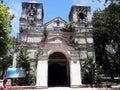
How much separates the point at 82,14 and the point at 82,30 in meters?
3.71

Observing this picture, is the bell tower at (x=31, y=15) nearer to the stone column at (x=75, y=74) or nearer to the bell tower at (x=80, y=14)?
the bell tower at (x=80, y=14)

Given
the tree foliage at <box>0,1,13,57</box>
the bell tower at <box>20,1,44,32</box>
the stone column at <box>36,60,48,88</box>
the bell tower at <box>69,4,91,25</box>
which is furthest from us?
the bell tower at <box>69,4,91,25</box>

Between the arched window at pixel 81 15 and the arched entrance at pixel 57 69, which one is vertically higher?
the arched window at pixel 81 15

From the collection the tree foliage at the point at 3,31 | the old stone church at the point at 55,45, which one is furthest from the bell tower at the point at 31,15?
the tree foliage at the point at 3,31

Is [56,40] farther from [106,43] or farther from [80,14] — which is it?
[106,43]

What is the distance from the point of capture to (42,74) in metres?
22.3

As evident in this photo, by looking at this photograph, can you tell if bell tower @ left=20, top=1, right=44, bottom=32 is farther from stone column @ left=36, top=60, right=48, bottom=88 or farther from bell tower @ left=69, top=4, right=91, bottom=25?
stone column @ left=36, top=60, right=48, bottom=88

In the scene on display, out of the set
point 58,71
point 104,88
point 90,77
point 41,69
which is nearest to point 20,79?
point 41,69

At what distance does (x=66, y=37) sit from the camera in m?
28.3

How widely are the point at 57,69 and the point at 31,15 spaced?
9667mm

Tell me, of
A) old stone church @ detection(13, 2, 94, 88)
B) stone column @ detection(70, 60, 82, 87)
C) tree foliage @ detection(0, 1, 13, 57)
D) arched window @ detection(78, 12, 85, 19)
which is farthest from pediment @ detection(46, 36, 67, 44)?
tree foliage @ detection(0, 1, 13, 57)

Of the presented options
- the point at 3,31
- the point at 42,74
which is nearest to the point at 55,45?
the point at 42,74

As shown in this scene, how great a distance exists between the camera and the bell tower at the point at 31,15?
97.5 ft

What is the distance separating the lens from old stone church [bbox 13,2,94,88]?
75.0 feet
